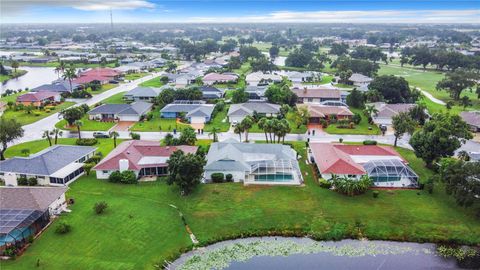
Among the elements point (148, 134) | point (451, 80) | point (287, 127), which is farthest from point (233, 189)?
point (451, 80)

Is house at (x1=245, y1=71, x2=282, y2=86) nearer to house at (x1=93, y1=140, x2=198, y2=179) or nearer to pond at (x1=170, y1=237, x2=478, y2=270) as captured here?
house at (x1=93, y1=140, x2=198, y2=179)

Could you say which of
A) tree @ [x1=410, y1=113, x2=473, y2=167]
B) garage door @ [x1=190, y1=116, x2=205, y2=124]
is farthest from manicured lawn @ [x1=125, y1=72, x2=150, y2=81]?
tree @ [x1=410, y1=113, x2=473, y2=167]

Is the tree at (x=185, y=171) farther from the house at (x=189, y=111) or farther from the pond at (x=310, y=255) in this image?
the house at (x=189, y=111)

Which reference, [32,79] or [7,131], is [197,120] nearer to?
[7,131]

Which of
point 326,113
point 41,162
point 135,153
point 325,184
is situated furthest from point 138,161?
point 326,113

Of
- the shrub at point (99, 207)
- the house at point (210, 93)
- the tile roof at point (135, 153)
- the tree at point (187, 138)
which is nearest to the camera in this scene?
the shrub at point (99, 207)

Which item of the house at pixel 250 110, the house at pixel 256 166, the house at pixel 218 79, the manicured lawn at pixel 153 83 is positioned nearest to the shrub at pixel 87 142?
the house at pixel 256 166
